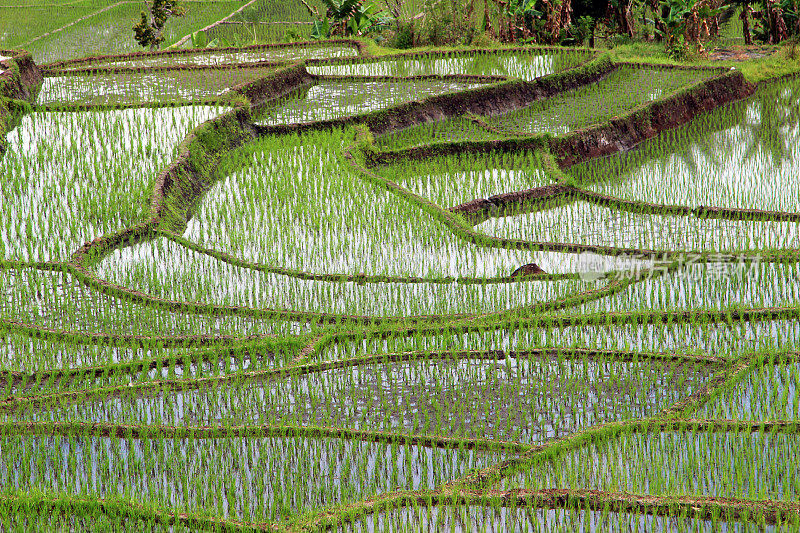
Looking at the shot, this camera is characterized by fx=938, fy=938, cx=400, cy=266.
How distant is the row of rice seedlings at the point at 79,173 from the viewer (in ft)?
Answer: 18.4

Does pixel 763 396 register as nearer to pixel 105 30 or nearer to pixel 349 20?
pixel 349 20

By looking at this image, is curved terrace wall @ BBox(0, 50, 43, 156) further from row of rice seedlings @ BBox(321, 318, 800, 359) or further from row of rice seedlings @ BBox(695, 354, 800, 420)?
row of rice seedlings @ BBox(695, 354, 800, 420)

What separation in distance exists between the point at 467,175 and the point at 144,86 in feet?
13.8

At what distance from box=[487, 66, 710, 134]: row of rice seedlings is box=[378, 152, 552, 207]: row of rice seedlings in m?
0.86

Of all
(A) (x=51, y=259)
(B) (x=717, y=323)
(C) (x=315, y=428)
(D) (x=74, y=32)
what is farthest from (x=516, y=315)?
(D) (x=74, y=32)

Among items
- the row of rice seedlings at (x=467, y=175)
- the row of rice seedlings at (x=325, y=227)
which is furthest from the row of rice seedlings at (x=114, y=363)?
the row of rice seedlings at (x=467, y=175)

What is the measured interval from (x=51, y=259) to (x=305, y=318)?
1.66 meters

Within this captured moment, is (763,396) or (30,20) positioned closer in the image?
(763,396)

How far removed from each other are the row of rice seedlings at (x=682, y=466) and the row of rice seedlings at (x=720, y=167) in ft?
12.0

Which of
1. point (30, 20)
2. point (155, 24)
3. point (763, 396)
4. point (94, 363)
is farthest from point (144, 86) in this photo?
point (30, 20)

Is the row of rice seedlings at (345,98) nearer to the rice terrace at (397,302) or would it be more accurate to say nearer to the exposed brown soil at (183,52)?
the rice terrace at (397,302)

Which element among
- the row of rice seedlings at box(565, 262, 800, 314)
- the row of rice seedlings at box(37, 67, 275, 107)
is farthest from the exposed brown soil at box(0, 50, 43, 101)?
the row of rice seedlings at box(565, 262, 800, 314)

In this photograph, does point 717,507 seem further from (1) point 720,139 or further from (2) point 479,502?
(1) point 720,139

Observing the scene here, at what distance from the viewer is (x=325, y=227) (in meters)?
5.87
